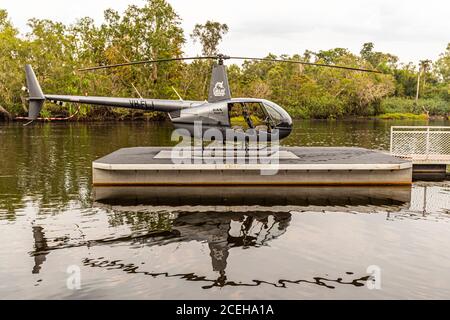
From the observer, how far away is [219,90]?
1554 centimetres

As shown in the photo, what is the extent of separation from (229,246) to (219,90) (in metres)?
7.92

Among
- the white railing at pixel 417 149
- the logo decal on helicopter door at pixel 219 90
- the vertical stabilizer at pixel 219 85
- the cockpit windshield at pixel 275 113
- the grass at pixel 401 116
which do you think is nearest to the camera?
the cockpit windshield at pixel 275 113

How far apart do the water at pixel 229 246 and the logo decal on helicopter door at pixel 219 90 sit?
14.5 ft

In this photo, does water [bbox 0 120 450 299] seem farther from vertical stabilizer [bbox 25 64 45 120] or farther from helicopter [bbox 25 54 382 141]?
vertical stabilizer [bbox 25 64 45 120]

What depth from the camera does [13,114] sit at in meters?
58.4

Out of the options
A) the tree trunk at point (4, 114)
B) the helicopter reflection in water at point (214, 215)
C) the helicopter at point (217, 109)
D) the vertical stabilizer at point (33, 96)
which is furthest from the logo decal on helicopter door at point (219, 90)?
the tree trunk at point (4, 114)

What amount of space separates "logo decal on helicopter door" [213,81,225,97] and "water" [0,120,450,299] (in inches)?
174

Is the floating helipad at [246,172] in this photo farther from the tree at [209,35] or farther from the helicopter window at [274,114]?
the tree at [209,35]

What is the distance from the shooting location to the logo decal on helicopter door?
1547 cm

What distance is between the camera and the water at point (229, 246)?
23.5 feet

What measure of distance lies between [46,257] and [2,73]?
52.6m

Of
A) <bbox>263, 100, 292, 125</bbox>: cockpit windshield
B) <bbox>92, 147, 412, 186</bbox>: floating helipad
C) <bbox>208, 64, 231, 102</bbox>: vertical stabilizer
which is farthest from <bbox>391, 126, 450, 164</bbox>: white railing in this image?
<bbox>208, 64, 231, 102</bbox>: vertical stabilizer

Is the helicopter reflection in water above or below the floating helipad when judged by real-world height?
below
